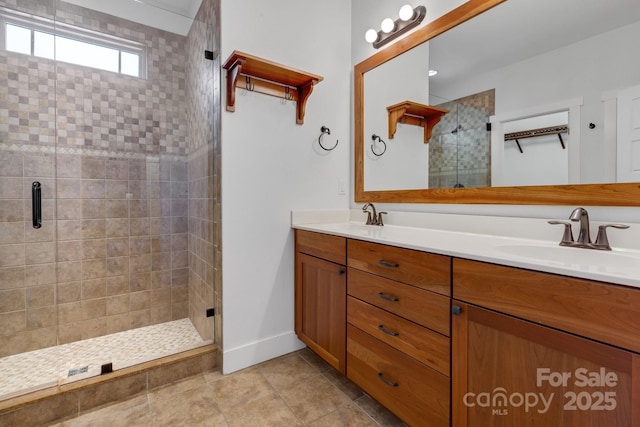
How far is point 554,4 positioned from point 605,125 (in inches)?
22.5

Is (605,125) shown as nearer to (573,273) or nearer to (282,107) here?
(573,273)

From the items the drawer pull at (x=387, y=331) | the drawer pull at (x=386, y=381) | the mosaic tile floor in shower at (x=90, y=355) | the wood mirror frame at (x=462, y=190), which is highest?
the wood mirror frame at (x=462, y=190)

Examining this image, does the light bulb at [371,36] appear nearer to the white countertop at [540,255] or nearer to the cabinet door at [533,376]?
the white countertop at [540,255]

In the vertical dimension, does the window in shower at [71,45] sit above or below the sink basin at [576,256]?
above

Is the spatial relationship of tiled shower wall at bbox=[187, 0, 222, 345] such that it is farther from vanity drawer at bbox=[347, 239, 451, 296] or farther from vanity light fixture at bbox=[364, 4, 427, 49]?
vanity light fixture at bbox=[364, 4, 427, 49]

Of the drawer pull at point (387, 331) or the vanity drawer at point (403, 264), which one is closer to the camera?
the vanity drawer at point (403, 264)

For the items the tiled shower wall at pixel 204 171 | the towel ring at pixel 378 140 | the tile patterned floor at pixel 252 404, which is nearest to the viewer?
the tile patterned floor at pixel 252 404

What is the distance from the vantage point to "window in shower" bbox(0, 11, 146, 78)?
6.27ft

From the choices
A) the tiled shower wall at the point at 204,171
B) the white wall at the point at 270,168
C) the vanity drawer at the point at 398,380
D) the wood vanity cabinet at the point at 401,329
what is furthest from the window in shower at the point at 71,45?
the vanity drawer at the point at 398,380

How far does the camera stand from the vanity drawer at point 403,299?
3.51 feet

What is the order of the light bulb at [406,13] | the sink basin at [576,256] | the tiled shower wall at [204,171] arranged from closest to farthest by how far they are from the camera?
the sink basin at [576,256] < the light bulb at [406,13] < the tiled shower wall at [204,171]

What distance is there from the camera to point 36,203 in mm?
1982

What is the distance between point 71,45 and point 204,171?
4.36 ft

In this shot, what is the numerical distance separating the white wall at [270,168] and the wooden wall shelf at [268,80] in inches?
2.0
